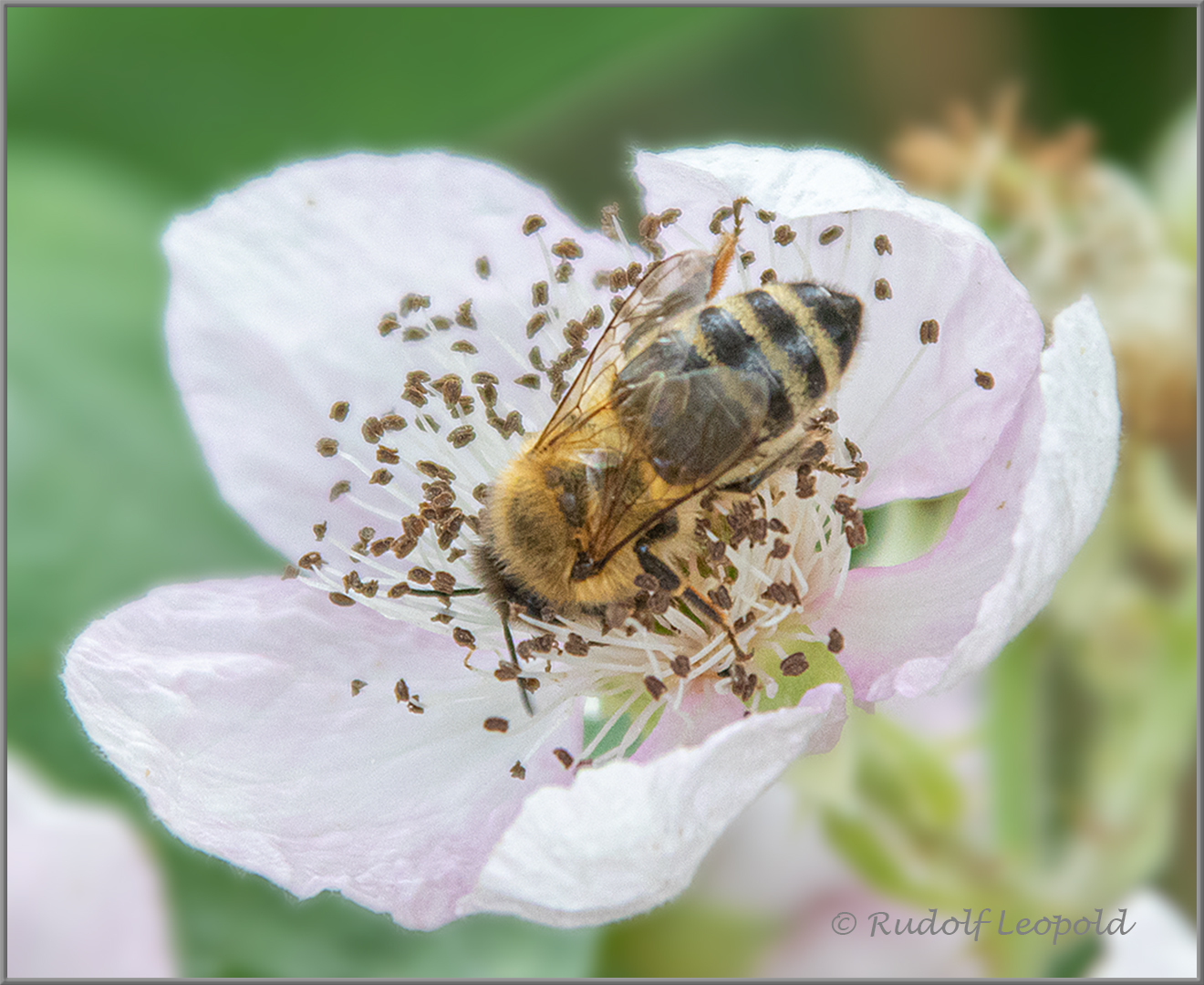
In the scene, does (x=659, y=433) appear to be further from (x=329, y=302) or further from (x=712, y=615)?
(x=329, y=302)

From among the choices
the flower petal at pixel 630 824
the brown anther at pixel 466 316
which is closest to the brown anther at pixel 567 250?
the brown anther at pixel 466 316

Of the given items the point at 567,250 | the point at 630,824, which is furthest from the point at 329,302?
the point at 630,824

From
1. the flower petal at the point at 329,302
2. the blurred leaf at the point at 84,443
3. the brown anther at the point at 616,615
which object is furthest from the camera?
the blurred leaf at the point at 84,443

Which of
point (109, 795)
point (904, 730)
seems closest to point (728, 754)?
point (904, 730)

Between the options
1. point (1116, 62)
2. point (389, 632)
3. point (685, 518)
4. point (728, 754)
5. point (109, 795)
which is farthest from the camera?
point (1116, 62)

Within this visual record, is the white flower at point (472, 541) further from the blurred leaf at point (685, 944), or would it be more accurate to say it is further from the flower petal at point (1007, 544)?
the blurred leaf at point (685, 944)

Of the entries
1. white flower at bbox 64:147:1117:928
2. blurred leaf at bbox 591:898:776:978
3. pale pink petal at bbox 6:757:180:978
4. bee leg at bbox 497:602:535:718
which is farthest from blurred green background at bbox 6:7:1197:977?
bee leg at bbox 497:602:535:718

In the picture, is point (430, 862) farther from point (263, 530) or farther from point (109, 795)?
point (109, 795)
